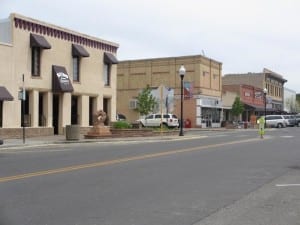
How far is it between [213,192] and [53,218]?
393 centimetres

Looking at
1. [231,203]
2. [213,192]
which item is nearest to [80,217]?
[231,203]

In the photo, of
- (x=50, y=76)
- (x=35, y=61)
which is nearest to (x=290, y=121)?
(x=50, y=76)

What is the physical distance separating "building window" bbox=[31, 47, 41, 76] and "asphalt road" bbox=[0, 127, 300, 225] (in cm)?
1656

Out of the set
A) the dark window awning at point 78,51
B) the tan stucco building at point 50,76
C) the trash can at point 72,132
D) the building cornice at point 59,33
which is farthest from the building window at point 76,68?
the trash can at point 72,132

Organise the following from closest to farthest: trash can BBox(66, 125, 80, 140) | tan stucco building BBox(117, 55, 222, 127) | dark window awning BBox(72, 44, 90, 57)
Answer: trash can BBox(66, 125, 80, 140)
dark window awning BBox(72, 44, 90, 57)
tan stucco building BBox(117, 55, 222, 127)

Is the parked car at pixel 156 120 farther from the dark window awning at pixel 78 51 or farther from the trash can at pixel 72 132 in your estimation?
the trash can at pixel 72 132

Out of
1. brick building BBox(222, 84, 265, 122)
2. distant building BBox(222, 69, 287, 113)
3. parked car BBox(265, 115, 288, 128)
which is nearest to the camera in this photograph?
parked car BBox(265, 115, 288, 128)

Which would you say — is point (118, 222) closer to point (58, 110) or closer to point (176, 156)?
point (176, 156)

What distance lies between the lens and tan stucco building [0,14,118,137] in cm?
3222

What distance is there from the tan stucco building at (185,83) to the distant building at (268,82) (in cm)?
2192

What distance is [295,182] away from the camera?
1255 cm

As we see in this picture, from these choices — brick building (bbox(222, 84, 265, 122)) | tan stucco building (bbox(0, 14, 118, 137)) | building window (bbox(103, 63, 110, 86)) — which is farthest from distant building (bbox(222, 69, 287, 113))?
tan stucco building (bbox(0, 14, 118, 137))

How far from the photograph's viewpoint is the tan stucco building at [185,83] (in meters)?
63.0

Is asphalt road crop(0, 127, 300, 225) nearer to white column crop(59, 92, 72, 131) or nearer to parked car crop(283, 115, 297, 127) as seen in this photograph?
white column crop(59, 92, 72, 131)
